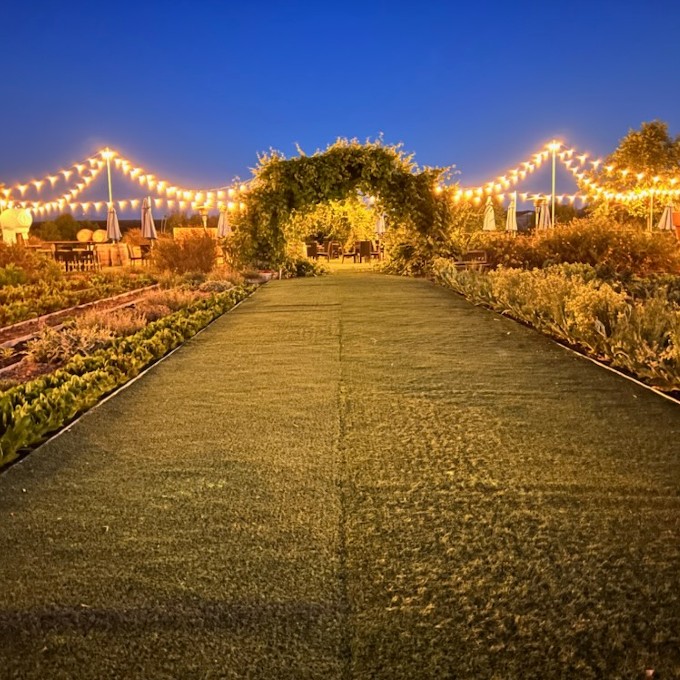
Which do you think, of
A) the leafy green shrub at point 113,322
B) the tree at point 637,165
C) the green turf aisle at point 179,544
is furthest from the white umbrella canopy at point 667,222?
the green turf aisle at point 179,544

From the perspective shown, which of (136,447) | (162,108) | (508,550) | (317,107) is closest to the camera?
(508,550)

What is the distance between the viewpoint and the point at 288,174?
16.3 meters

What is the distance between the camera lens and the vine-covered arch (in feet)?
53.1

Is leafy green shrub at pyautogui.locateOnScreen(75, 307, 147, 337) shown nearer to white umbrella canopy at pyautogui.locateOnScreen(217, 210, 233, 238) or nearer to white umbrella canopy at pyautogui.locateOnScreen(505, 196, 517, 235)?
white umbrella canopy at pyautogui.locateOnScreen(217, 210, 233, 238)

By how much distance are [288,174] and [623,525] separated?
47.7 feet

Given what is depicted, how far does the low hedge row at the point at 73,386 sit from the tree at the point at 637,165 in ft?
97.0

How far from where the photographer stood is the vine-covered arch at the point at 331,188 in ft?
53.1

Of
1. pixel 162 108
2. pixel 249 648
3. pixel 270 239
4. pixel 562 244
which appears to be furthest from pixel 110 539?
pixel 162 108

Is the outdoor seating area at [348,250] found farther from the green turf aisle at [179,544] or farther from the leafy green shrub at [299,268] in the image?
the green turf aisle at [179,544]

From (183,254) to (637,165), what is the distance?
2597 centimetres

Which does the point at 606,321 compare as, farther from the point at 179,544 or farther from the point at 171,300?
the point at 171,300

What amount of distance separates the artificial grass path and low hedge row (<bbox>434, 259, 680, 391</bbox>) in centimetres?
45

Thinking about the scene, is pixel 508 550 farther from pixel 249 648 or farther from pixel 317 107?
pixel 317 107

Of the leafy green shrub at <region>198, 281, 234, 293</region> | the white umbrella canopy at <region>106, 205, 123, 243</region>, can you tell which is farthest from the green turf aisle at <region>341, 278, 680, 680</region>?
the white umbrella canopy at <region>106, 205, 123, 243</region>
